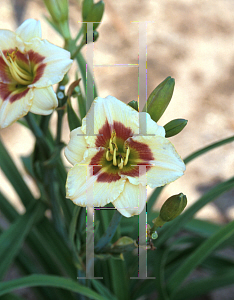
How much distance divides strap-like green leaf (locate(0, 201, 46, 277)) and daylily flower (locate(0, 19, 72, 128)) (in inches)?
14.6

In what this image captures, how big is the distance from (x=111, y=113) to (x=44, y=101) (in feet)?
0.34

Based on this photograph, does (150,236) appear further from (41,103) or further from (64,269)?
(64,269)

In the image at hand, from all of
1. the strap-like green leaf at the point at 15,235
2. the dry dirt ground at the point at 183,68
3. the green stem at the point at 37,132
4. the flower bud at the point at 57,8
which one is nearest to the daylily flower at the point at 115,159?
the green stem at the point at 37,132

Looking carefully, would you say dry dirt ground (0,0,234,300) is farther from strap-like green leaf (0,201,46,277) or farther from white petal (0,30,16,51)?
white petal (0,30,16,51)

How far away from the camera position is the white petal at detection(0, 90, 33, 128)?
425 mm

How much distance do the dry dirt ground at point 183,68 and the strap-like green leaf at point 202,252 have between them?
586 millimetres

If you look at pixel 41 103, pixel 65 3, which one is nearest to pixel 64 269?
pixel 41 103

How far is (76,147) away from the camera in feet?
1.26

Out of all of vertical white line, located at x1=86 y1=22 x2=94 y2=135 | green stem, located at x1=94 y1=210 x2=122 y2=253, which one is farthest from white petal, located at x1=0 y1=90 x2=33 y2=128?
green stem, located at x1=94 y1=210 x2=122 y2=253

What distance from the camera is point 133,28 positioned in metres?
1.69

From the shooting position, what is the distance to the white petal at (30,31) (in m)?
0.47

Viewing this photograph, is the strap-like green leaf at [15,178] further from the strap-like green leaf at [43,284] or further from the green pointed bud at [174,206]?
the green pointed bud at [174,206]

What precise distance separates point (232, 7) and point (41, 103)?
1681mm

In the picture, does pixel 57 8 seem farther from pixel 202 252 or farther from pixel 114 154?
pixel 202 252
